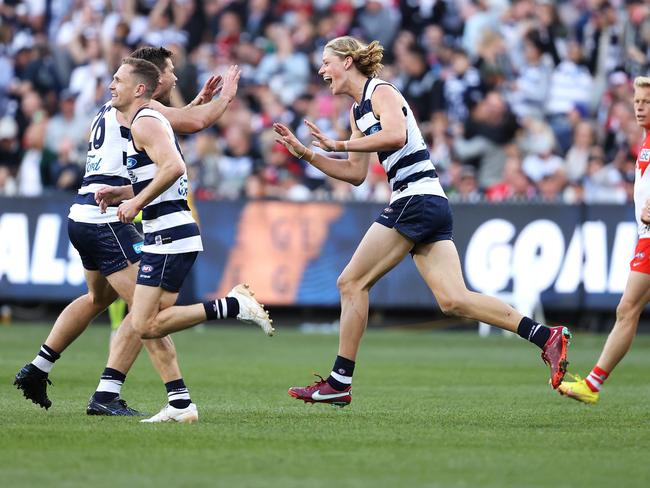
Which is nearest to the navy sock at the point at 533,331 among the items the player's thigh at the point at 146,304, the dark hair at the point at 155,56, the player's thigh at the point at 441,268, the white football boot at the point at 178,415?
the player's thigh at the point at 441,268

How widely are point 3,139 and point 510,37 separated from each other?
9159mm

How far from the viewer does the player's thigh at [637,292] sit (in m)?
9.37

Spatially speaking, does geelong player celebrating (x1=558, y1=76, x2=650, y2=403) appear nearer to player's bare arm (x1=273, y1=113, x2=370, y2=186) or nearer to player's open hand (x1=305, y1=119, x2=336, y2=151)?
player's bare arm (x1=273, y1=113, x2=370, y2=186)

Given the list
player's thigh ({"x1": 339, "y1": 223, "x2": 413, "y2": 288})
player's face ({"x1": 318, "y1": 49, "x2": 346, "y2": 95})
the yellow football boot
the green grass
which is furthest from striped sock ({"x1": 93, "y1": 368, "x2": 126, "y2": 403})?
the yellow football boot

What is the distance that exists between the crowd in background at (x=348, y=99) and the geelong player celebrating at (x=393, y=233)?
10.3m

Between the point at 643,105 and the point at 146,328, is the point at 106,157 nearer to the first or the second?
the point at 146,328

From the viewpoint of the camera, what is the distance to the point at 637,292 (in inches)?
369

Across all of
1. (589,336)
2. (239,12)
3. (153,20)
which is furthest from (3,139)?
(589,336)

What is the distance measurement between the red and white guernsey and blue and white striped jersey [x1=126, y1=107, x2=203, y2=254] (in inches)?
128

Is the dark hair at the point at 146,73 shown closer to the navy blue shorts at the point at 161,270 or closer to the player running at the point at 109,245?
the player running at the point at 109,245

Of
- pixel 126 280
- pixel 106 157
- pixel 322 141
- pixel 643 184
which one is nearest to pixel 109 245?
pixel 126 280

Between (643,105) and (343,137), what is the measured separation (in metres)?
12.0

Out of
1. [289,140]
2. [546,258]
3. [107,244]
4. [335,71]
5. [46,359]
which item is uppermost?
[335,71]

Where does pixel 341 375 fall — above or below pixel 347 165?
below
